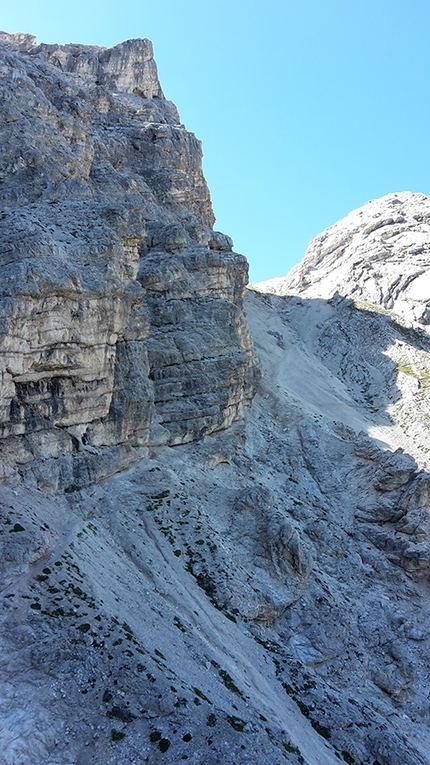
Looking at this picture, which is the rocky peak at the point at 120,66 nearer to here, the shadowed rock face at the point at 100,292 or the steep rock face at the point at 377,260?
the shadowed rock face at the point at 100,292

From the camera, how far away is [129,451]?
49.0 m

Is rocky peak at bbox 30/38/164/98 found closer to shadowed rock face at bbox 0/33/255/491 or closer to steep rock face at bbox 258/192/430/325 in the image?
shadowed rock face at bbox 0/33/255/491

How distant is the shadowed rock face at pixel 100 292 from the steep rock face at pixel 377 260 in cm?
5400

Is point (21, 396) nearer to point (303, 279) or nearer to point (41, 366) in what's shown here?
point (41, 366)

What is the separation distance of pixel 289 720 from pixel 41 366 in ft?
92.9

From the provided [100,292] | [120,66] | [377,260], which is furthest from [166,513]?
[377,260]

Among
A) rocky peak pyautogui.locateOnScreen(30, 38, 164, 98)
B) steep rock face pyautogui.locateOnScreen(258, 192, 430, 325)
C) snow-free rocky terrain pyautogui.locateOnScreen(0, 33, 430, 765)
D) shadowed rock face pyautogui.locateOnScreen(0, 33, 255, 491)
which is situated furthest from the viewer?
steep rock face pyautogui.locateOnScreen(258, 192, 430, 325)

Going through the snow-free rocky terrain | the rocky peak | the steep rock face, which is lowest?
the snow-free rocky terrain

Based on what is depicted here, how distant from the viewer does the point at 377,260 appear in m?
132

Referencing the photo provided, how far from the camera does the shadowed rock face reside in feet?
134

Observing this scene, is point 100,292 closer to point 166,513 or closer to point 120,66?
point 166,513

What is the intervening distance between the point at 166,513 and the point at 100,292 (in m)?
18.5

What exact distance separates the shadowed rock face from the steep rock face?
54.0 metres

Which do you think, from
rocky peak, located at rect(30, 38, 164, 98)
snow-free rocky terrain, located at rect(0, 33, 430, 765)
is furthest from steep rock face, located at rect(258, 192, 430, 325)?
rocky peak, located at rect(30, 38, 164, 98)
